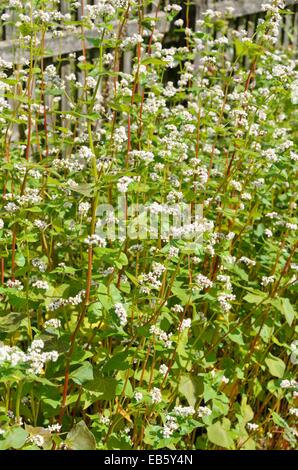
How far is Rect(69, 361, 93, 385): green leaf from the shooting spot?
2799 mm

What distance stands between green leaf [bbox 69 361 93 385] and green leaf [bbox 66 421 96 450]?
200 mm

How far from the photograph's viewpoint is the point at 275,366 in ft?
12.2

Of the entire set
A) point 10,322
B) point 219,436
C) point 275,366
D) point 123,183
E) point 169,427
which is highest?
point 123,183

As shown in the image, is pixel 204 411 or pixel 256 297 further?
pixel 256 297

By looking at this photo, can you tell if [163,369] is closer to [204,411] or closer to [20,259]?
[204,411]

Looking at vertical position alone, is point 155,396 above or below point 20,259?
below

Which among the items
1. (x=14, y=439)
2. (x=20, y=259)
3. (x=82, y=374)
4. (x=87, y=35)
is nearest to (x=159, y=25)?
(x=87, y=35)

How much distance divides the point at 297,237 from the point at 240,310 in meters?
0.55

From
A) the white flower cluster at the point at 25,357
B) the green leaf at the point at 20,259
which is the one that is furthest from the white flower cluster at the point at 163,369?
the white flower cluster at the point at 25,357

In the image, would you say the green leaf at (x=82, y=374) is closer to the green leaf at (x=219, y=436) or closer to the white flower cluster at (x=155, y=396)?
the white flower cluster at (x=155, y=396)

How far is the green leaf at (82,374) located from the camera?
280 centimetres

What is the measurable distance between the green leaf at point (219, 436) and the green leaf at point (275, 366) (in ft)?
1.38

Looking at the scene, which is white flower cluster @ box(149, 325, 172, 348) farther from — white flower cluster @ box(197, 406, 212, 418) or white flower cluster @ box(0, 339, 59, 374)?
white flower cluster @ box(0, 339, 59, 374)

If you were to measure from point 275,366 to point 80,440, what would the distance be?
1.45m
